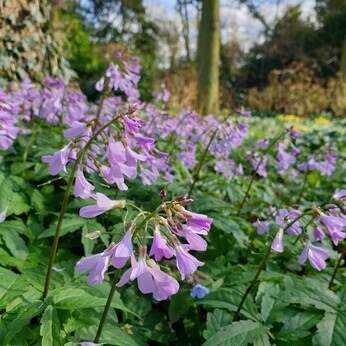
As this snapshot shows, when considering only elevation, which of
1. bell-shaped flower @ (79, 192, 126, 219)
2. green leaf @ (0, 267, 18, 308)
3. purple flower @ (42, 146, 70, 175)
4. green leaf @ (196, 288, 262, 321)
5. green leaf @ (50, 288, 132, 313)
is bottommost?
green leaf @ (196, 288, 262, 321)

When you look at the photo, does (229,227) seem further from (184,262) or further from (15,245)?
(184,262)

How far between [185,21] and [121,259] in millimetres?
28824

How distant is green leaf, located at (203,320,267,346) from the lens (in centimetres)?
187

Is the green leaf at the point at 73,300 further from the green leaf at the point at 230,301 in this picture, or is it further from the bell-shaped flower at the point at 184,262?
the green leaf at the point at 230,301

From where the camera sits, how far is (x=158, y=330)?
2.49m

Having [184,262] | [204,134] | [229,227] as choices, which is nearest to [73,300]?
[184,262]

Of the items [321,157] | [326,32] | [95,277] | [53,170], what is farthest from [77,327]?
[326,32]

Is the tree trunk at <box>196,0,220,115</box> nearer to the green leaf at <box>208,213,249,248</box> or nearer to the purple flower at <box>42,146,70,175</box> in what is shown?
the green leaf at <box>208,213,249,248</box>

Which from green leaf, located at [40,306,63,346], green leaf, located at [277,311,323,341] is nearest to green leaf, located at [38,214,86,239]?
green leaf, located at [40,306,63,346]

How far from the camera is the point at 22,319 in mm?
1596

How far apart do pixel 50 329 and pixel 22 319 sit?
113 millimetres

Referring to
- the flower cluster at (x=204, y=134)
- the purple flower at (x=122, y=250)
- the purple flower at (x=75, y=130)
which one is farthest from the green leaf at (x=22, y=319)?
the flower cluster at (x=204, y=134)

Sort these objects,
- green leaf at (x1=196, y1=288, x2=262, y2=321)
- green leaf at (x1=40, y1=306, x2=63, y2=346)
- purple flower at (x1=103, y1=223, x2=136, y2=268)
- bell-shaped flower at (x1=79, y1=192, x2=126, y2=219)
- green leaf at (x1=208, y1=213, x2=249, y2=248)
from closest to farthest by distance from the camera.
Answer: purple flower at (x1=103, y1=223, x2=136, y2=268)
bell-shaped flower at (x1=79, y1=192, x2=126, y2=219)
green leaf at (x1=40, y1=306, x2=63, y2=346)
green leaf at (x1=196, y1=288, x2=262, y2=321)
green leaf at (x1=208, y1=213, x2=249, y2=248)

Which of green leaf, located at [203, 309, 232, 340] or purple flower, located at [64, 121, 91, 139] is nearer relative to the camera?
purple flower, located at [64, 121, 91, 139]
